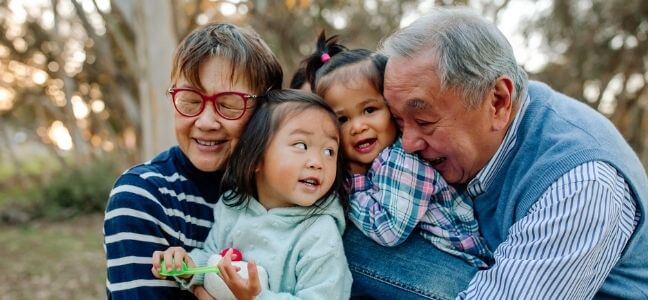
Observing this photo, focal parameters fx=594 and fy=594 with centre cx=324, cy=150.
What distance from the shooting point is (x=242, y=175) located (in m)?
2.24

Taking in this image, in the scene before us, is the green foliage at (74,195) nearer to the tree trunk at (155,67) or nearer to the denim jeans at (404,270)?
the tree trunk at (155,67)

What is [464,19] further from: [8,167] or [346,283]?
[8,167]

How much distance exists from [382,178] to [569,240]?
698mm

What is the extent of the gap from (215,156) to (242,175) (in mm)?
138

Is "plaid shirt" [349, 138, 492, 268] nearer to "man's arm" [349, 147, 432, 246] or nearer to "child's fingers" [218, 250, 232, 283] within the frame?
"man's arm" [349, 147, 432, 246]

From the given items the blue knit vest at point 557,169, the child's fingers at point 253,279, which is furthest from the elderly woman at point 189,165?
the blue knit vest at point 557,169

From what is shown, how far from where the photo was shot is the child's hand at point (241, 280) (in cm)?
193

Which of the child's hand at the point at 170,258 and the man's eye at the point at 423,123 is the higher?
the man's eye at the point at 423,123

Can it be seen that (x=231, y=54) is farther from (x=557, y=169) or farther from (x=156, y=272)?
(x=557, y=169)

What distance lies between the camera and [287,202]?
7.45 ft

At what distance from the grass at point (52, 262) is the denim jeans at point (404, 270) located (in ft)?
19.6

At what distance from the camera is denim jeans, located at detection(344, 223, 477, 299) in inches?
86.2

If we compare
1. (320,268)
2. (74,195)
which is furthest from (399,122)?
(74,195)

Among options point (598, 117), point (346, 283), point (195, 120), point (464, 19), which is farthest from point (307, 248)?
point (598, 117)
